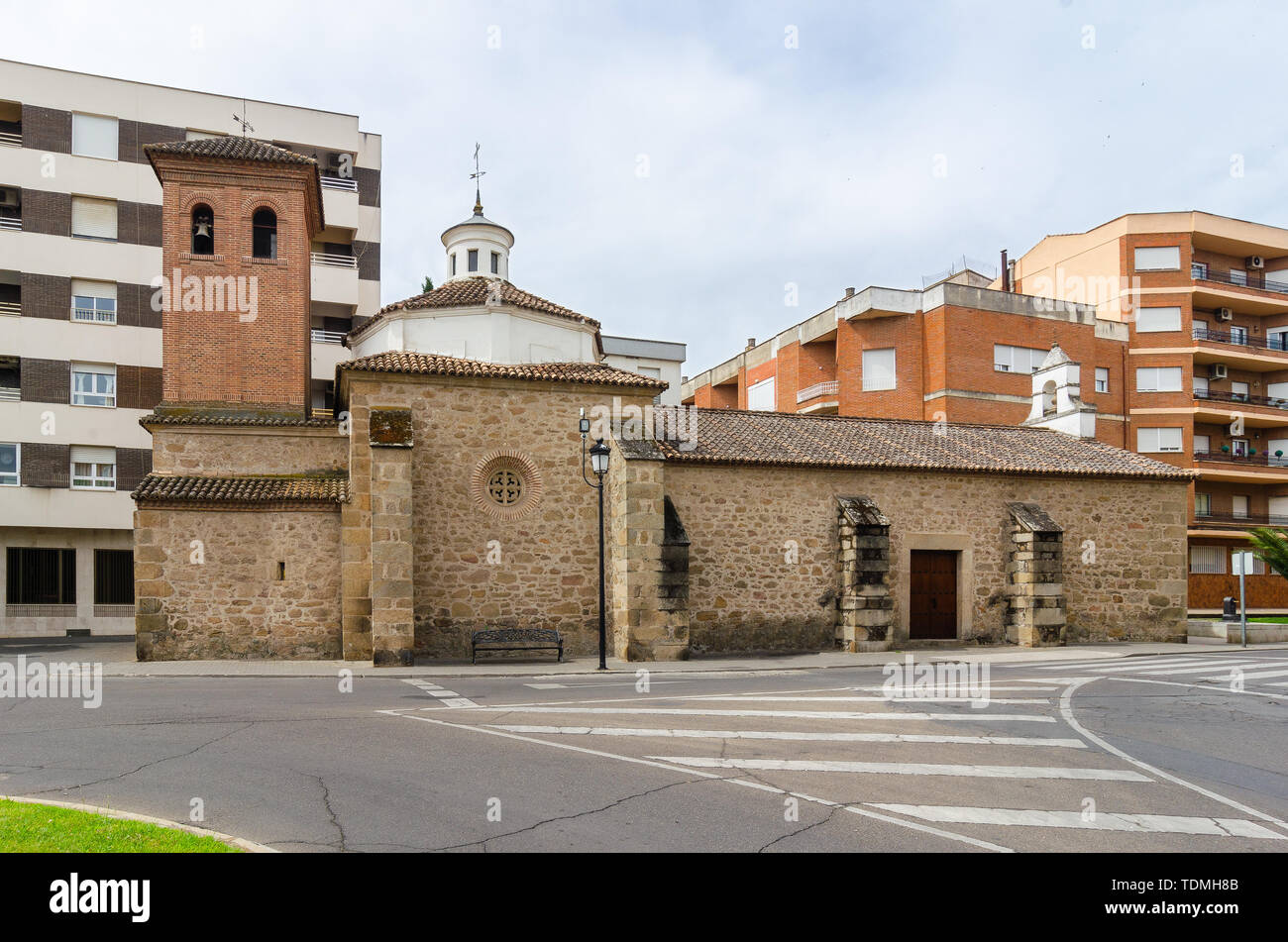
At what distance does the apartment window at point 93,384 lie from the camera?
26000mm

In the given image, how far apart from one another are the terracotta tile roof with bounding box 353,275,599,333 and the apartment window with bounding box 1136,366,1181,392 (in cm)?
2663

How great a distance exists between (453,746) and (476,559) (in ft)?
31.3

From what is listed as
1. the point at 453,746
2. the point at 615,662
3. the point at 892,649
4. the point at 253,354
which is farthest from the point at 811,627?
the point at 253,354

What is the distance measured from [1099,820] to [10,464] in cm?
2961

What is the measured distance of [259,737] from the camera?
8141 millimetres

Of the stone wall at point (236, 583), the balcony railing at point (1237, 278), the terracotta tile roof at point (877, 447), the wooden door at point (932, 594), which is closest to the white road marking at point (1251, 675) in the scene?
the wooden door at point (932, 594)

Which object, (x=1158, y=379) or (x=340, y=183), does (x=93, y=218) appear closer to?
(x=340, y=183)

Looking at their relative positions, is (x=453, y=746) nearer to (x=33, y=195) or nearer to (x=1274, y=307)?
(x=33, y=195)

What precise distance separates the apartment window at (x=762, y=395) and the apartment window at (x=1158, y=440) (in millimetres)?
15722

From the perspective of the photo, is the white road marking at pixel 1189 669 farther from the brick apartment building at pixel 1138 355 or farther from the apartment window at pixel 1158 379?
the apartment window at pixel 1158 379

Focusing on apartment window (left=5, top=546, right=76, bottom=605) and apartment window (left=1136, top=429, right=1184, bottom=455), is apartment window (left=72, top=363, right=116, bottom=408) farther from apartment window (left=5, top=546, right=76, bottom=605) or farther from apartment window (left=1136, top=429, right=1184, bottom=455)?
apartment window (left=1136, top=429, right=1184, bottom=455)

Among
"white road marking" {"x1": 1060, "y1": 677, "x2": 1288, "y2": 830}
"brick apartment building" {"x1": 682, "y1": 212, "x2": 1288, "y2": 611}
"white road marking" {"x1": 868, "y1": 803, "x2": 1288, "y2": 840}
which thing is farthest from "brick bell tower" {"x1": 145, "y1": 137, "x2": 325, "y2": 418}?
"brick apartment building" {"x1": 682, "y1": 212, "x2": 1288, "y2": 611}

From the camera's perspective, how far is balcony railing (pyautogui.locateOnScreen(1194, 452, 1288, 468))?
3606 cm
